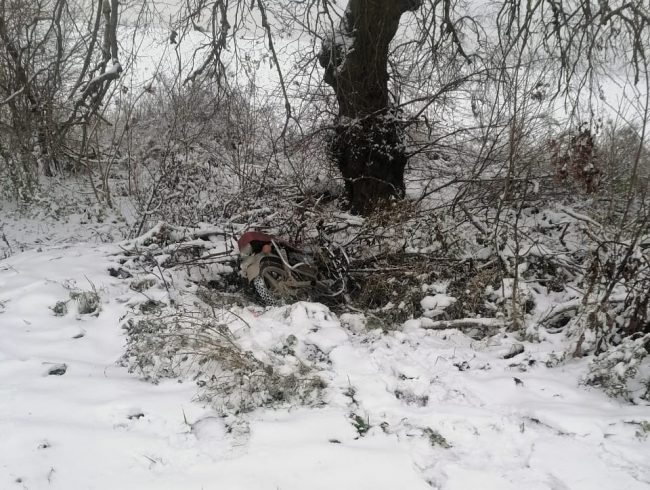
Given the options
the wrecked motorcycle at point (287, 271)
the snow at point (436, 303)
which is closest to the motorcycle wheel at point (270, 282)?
the wrecked motorcycle at point (287, 271)

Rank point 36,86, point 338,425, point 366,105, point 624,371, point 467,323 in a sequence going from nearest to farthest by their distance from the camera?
1. point 338,425
2. point 624,371
3. point 467,323
4. point 366,105
5. point 36,86

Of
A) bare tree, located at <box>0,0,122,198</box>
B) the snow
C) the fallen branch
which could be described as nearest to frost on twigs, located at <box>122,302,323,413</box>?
the fallen branch

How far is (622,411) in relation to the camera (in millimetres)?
2061

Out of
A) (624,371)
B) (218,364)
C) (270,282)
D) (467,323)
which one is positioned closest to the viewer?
(624,371)

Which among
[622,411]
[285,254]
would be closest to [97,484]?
[622,411]

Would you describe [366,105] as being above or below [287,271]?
above

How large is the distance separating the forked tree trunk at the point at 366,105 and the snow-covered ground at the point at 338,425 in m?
2.83

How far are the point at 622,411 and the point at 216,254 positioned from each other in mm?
3415

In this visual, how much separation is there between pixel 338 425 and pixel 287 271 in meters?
1.99

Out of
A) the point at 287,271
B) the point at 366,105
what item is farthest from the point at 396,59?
the point at 287,271

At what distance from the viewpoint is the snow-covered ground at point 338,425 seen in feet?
5.65

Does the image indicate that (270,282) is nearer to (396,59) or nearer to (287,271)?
(287,271)

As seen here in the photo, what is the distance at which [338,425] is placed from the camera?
2.07 metres

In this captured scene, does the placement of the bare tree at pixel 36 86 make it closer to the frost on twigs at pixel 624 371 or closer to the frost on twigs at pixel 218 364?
the frost on twigs at pixel 218 364
